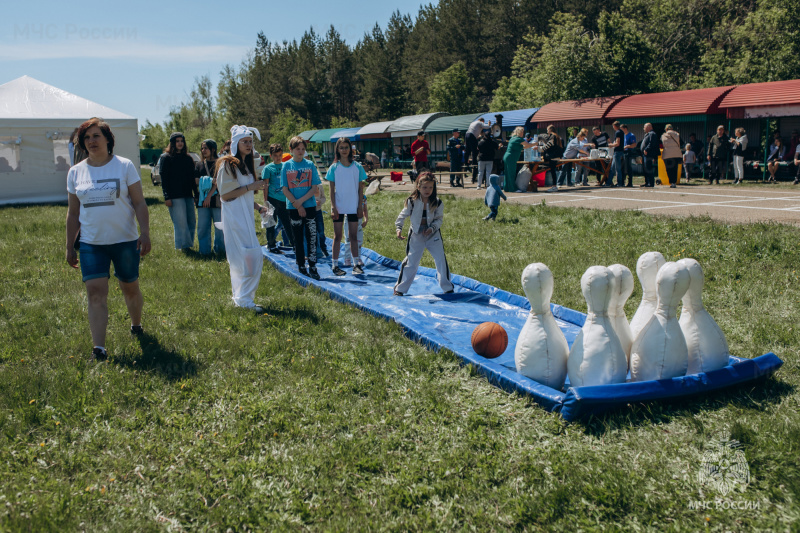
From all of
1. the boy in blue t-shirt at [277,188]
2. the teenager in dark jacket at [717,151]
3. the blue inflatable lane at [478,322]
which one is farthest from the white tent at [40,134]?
the teenager in dark jacket at [717,151]

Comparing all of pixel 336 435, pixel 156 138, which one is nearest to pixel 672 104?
pixel 336 435

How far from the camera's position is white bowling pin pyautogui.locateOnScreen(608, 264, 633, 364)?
13.6ft

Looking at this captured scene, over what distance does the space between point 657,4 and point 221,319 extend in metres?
46.9

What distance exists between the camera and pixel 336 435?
3986 millimetres

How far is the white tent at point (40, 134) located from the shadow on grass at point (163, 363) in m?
16.9

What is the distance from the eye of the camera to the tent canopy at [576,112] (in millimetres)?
26281

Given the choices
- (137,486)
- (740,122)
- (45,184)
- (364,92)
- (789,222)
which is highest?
(364,92)

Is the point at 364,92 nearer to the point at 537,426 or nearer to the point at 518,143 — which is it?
the point at 518,143

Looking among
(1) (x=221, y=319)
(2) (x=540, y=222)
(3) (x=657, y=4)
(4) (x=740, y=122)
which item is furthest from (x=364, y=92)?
(1) (x=221, y=319)

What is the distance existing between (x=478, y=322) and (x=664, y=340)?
2480 millimetres

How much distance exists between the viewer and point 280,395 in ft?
15.0

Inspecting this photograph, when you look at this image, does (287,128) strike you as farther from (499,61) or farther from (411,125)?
(411,125)

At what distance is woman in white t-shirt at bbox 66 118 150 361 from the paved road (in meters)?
10.1

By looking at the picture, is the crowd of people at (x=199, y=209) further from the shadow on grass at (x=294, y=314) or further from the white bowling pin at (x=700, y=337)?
the white bowling pin at (x=700, y=337)
